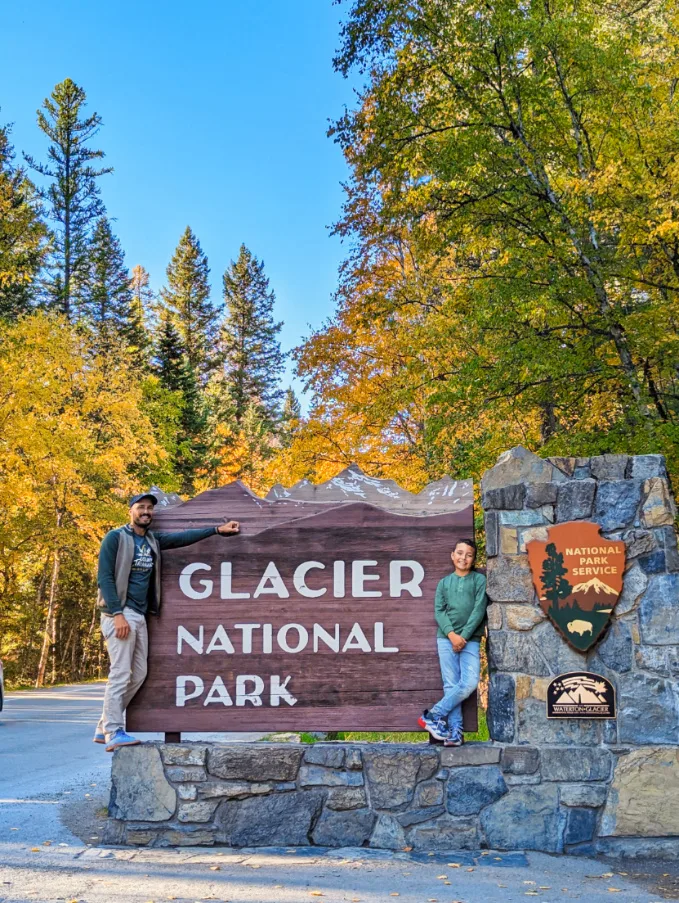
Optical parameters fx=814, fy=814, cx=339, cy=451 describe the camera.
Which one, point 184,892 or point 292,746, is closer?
point 184,892

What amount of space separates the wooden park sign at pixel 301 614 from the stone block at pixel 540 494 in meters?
0.40

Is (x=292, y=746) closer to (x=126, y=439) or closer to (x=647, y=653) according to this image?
(x=647, y=653)

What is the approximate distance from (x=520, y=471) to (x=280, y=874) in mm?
2839

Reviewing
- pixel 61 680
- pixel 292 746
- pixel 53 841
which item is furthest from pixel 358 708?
pixel 61 680

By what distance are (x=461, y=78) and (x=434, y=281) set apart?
210 inches

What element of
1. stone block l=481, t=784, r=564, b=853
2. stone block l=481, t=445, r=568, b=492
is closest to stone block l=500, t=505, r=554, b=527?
stone block l=481, t=445, r=568, b=492

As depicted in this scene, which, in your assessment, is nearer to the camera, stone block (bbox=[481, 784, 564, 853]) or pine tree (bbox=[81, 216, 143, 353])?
stone block (bbox=[481, 784, 564, 853])

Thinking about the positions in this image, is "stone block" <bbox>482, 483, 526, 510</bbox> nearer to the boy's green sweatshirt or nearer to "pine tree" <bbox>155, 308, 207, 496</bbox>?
the boy's green sweatshirt

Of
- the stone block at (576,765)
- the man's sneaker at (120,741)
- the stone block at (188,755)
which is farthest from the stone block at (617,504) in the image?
the man's sneaker at (120,741)

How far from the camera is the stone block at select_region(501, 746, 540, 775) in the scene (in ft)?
16.7

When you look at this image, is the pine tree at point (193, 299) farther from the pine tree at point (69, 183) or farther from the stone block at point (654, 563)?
the stone block at point (654, 563)

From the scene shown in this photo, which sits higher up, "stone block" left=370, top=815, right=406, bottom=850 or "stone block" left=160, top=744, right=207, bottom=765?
"stone block" left=160, top=744, right=207, bottom=765

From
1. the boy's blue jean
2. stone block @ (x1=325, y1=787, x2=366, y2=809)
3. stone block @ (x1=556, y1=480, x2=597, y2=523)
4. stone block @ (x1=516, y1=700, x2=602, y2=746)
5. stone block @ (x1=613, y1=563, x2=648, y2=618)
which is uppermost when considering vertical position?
stone block @ (x1=556, y1=480, x2=597, y2=523)

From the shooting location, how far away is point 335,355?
16781 millimetres
